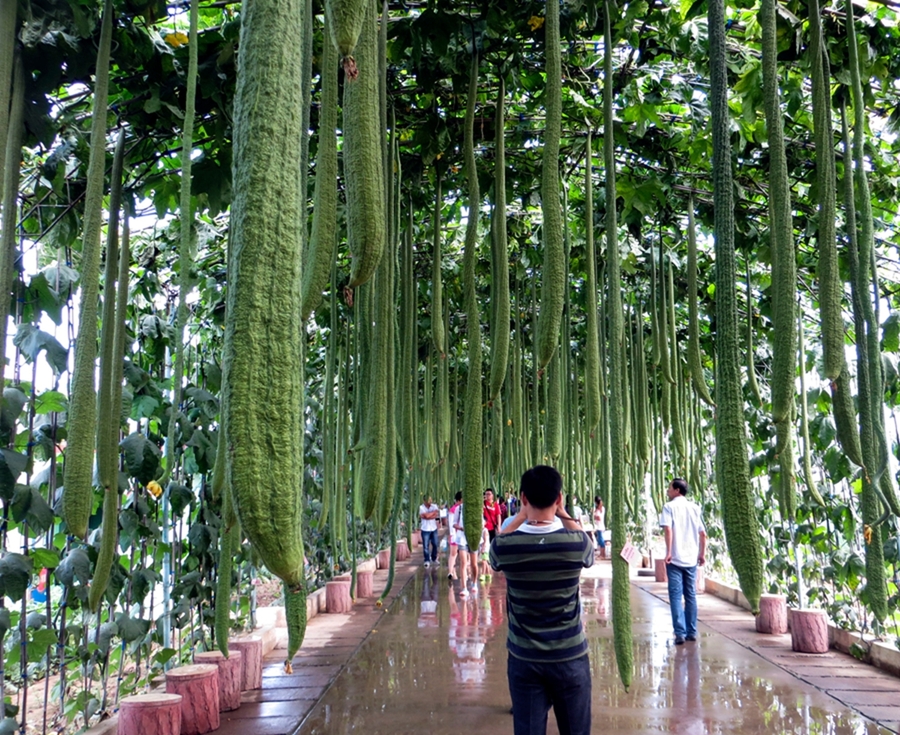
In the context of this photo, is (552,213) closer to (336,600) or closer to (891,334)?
(891,334)

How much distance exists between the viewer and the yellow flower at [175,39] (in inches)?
112

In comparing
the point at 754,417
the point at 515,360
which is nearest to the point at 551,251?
the point at 515,360

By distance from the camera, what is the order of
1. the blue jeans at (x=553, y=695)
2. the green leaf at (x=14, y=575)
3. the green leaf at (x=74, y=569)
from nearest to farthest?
the green leaf at (x=14, y=575), the blue jeans at (x=553, y=695), the green leaf at (x=74, y=569)

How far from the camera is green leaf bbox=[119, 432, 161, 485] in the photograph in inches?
155

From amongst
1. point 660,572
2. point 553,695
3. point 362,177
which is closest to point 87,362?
point 362,177

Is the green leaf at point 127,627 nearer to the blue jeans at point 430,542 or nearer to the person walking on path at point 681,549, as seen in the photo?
the person walking on path at point 681,549

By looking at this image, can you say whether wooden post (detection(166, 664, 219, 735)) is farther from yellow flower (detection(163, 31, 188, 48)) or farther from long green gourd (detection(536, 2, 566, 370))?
long green gourd (detection(536, 2, 566, 370))

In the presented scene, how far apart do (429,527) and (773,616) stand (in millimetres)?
8310

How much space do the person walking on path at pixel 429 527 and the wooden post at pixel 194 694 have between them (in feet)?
30.1

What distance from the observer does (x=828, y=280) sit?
126cm

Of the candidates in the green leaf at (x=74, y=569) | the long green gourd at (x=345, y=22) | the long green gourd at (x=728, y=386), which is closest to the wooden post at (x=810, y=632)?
the green leaf at (x=74, y=569)

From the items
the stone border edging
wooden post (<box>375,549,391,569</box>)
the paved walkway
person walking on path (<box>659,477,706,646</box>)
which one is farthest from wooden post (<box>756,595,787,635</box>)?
wooden post (<box>375,549,391,569</box>)

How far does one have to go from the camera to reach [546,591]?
3543 millimetres

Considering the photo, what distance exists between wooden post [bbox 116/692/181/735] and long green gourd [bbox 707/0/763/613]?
3.81m
